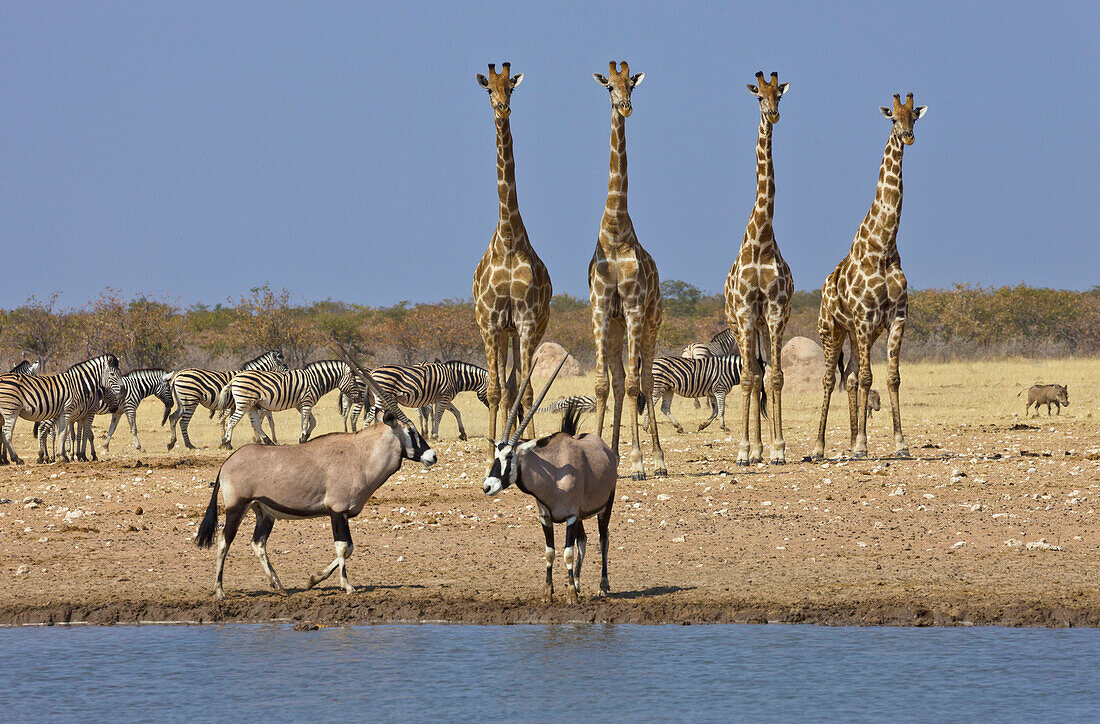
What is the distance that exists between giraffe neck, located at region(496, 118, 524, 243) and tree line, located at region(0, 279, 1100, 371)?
74.9 feet

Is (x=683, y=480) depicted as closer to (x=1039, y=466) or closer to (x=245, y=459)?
(x=1039, y=466)

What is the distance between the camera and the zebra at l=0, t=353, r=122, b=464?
18797 mm

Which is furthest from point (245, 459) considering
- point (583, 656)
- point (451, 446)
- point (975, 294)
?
point (975, 294)

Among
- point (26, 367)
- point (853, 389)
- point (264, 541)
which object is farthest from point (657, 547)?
point (26, 367)

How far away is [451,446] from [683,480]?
608 centimetres

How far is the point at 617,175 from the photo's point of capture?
15.3 meters

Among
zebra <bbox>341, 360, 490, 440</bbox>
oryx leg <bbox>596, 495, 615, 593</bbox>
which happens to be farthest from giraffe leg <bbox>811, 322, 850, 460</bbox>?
oryx leg <bbox>596, 495, 615, 593</bbox>

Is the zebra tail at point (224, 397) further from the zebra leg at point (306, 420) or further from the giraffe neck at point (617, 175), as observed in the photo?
the giraffe neck at point (617, 175)

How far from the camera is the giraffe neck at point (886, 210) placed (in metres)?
16.4

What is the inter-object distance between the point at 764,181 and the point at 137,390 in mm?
11998

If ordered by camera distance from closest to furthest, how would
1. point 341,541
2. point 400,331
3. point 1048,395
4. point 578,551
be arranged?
point 578,551, point 341,541, point 1048,395, point 400,331

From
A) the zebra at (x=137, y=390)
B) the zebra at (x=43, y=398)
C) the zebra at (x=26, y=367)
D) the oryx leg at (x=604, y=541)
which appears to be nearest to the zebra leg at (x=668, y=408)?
the zebra at (x=137, y=390)

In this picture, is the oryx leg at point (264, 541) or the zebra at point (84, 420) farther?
the zebra at point (84, 420)

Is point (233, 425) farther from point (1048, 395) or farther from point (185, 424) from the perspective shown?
point (1048, 395)
